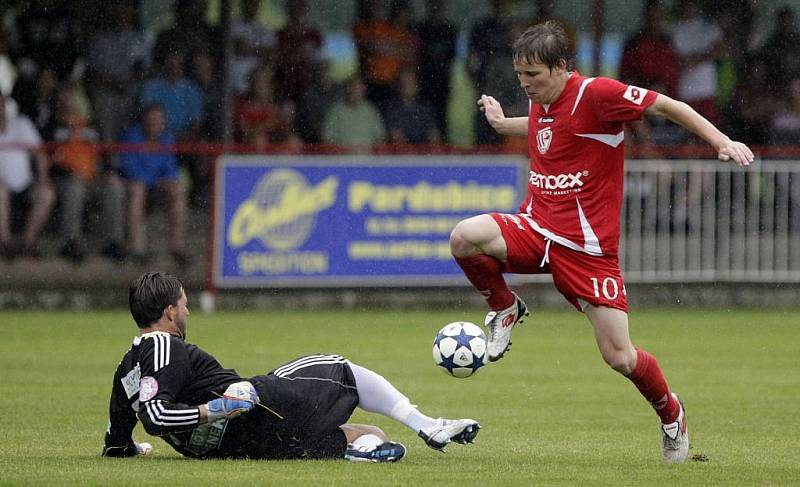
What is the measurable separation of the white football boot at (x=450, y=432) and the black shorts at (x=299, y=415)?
0.42 m

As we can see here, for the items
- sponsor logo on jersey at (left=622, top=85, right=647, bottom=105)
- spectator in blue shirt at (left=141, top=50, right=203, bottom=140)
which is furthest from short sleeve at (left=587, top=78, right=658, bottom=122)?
spectator in blue shirt at (left=141, top=50, right=203, bottom=140)

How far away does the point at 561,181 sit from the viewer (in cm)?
→ 809

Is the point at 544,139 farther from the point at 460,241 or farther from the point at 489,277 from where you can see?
the point at 489,277

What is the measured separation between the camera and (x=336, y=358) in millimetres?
7566

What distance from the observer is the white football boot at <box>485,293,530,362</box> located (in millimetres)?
8422

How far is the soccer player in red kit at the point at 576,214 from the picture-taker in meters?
7.82

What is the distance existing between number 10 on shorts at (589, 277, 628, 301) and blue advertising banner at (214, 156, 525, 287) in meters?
8.41

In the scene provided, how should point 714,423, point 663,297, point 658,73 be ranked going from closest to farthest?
1. point 714,423
2. point 663,297
3. point 658,73

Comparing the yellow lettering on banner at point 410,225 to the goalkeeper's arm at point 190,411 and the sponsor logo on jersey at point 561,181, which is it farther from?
the goalkeeper's arm at point 190,411

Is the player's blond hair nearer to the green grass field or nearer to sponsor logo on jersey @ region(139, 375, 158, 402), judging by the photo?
the green grass field

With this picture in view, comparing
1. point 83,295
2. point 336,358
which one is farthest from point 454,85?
point 336,358

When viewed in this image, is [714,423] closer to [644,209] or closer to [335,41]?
[644,209]

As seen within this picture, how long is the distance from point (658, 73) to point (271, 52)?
4.66 meters

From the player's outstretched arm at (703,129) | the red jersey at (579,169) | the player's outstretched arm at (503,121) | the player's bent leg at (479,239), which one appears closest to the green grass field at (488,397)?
the player's bent leg at (479,239)
